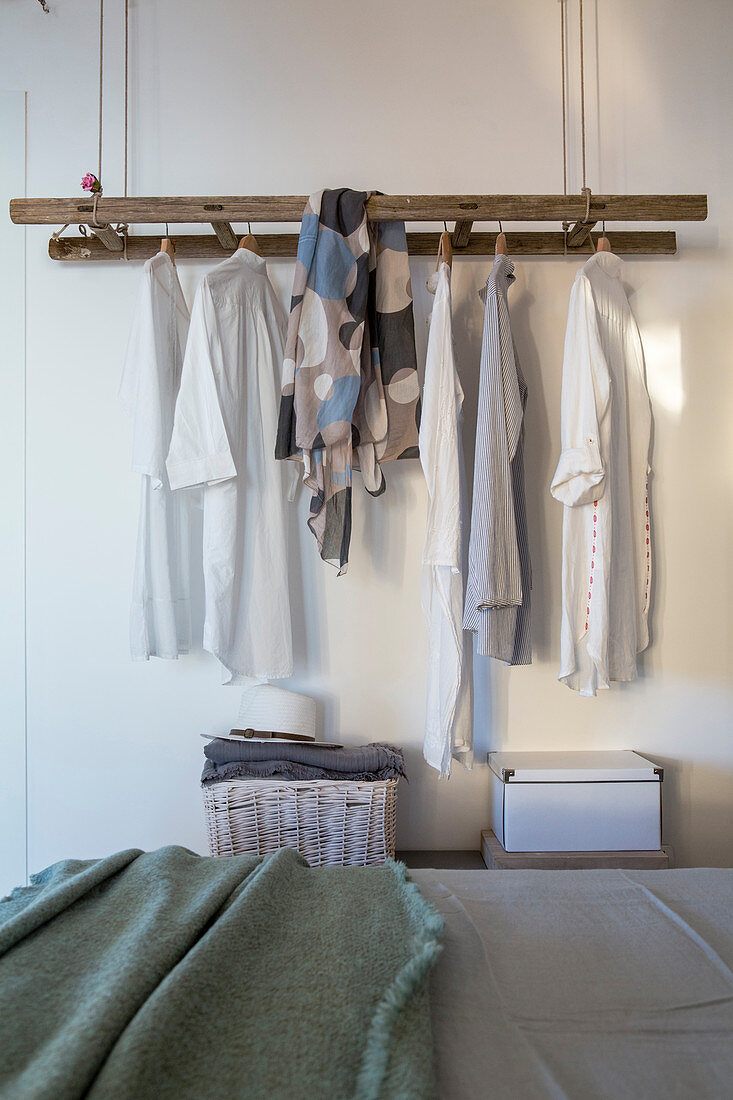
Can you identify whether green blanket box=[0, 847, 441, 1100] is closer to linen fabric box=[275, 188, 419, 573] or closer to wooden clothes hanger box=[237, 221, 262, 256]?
linen fabric box=[275, 188, 419, 573]

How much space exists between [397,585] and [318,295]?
2.60 ft

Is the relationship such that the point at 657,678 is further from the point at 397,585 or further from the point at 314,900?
the point at 314,900

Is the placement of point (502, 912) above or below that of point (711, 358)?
below

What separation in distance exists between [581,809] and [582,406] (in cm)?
98

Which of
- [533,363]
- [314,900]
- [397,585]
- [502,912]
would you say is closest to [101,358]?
[397,585]

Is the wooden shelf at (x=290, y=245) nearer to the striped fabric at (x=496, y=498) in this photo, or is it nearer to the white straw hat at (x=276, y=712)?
the striped fabric at (x=496, y=498)

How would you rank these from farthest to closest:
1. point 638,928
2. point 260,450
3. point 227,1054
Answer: point 260,450, point 638,928, point 227,1054

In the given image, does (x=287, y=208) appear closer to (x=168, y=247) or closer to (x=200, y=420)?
(x=168, y=247)

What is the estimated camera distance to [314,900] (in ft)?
3.46

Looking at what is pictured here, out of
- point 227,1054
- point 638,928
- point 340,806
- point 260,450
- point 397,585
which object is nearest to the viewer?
point 227,1054

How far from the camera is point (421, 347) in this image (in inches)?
81.8

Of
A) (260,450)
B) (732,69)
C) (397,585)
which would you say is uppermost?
(732,69)

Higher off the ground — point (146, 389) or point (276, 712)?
point (146, 389)

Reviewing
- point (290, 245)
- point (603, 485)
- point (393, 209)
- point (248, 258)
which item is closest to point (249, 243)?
point (248, 258)
